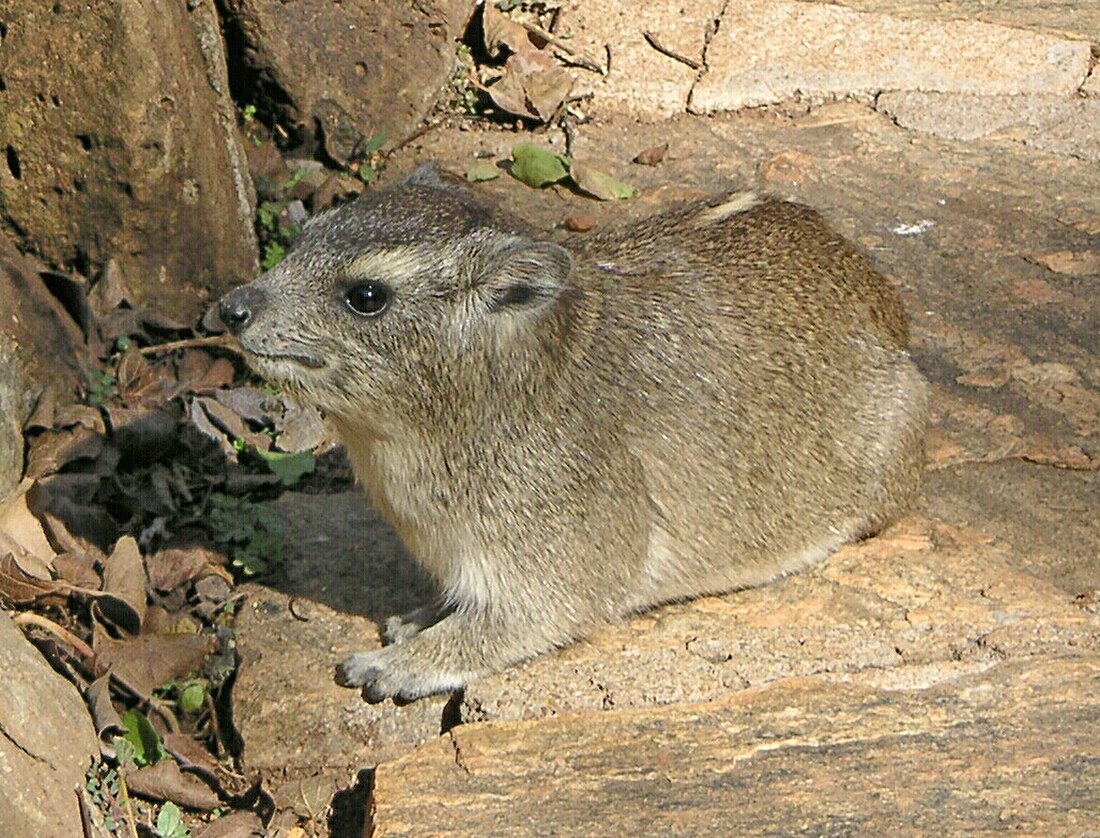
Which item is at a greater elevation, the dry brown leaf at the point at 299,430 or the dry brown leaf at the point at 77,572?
the dry brown leaf at the point at 77,572

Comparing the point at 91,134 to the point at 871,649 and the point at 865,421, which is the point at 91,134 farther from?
the point at 871,649

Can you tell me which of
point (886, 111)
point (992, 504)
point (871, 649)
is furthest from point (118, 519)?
point (886, 111)

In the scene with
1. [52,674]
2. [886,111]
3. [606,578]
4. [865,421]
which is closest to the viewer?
[52,674]

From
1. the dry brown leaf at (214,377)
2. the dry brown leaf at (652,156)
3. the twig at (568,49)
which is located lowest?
the dry brown leaf at (214,377)

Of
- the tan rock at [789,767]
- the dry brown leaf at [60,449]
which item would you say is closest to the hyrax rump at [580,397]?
the tan rock at [789,767]

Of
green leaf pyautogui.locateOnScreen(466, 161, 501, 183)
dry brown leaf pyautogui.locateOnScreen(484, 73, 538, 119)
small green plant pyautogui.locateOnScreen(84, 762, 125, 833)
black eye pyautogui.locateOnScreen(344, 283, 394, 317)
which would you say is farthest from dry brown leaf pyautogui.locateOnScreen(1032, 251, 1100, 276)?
small green plant pyautogui.locateOnScreen(84, 762, 125, 833)

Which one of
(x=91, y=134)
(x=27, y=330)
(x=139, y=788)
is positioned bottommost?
(x=139, y=788)

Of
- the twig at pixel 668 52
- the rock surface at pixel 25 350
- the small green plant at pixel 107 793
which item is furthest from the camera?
the twig at pixel 668 52

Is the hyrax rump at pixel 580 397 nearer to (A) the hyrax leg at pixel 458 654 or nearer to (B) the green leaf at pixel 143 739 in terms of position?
(A) the hyrax leg at pixel 458 654
